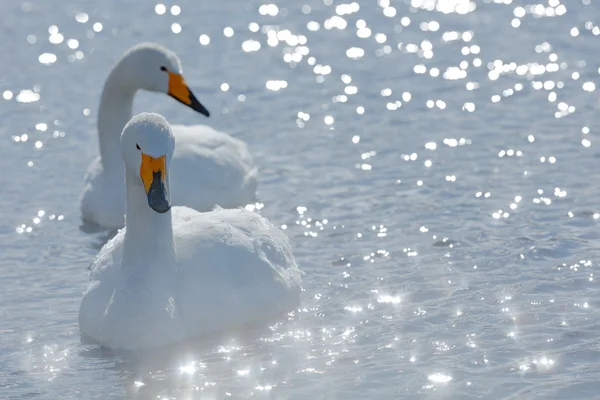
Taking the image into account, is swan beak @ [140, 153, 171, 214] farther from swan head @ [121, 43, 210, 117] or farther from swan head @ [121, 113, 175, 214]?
swan head @ [121, 43, 210, 117]

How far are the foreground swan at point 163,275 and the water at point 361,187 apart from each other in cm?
15

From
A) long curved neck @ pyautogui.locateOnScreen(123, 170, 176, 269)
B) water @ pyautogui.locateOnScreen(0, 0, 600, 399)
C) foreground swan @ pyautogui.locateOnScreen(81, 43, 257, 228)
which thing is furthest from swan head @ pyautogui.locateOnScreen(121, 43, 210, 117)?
long curved neck @ pyautogui.locateOnScreen(123, 170, 176, 269)

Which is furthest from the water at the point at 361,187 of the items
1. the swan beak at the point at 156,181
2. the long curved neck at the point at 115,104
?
the swan beak at the point at 156,181

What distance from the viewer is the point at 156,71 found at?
11172 mm

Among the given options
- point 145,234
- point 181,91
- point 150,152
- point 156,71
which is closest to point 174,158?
point 181,91

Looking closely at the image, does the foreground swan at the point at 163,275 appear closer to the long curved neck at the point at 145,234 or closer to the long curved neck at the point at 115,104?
the long curved neck at the point at 145,234

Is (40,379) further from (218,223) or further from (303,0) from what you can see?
(303,0)

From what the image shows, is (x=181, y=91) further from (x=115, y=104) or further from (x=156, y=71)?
(x=115, y=104)

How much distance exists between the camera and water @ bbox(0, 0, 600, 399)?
7352 mm

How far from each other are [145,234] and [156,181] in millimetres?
495

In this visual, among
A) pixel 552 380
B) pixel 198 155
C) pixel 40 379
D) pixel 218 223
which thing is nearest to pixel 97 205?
pixel 198 155

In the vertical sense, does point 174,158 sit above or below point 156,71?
below

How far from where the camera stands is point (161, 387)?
285 inches

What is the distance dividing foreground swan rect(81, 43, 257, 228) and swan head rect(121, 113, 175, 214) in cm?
246
